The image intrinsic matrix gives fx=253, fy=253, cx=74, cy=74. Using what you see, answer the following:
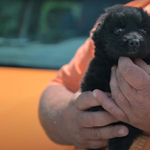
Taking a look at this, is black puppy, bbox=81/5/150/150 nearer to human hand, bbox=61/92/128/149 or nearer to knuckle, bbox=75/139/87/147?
human hand, bbox=61/92/128/149

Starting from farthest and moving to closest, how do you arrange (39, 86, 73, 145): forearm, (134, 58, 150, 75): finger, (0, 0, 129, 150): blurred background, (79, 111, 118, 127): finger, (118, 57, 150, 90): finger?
(0, 0, 129, 150): blurred background → (39, 86, 73, 145): forearm → (79, 111, 118, 127): finger → (134, 58, 150, 75): finger → (118, 57, 150, 90): finger

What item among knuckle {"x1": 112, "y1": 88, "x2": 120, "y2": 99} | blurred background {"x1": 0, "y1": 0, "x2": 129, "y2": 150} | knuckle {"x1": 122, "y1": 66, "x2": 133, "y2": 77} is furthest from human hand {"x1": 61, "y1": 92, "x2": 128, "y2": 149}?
blurred background {"x1": 0, "y1": 0, "x2": 129, "y2": 150}

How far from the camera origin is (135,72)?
4.21ft

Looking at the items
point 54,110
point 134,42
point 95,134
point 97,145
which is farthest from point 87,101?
point 54,110

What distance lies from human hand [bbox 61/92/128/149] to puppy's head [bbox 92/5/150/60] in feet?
1.03

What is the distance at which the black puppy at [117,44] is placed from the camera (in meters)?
1.41

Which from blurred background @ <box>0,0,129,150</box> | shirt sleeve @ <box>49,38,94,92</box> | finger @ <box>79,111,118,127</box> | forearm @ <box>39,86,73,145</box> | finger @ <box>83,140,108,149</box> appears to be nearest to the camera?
finger @ <box>79,111,118,127</box>

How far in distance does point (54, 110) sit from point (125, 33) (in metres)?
0.90

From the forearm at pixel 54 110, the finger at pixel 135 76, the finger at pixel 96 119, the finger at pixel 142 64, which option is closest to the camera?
the finger at pixel 135 76

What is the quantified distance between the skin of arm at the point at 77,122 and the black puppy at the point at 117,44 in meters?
0.07

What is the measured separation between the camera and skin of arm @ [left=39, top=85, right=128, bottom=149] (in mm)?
1506

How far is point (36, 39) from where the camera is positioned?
2.85 metres

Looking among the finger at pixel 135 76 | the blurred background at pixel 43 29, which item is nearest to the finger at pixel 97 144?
the finger at pixel 135 76

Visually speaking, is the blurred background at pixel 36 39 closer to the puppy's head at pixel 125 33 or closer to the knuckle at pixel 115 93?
the puppy's head at pixel 125 33
